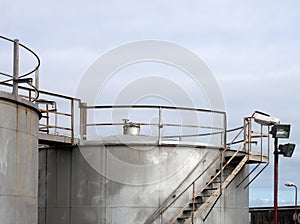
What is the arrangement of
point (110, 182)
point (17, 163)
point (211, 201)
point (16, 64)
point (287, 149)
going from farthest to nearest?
point (211, 201)
point (110, 182)
point (287, 149)
point (16, 64)
point (17, 163)

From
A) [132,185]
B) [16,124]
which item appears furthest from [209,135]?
[16,124]

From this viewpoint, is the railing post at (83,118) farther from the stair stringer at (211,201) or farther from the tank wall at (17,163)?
the tank wall at (17,163)

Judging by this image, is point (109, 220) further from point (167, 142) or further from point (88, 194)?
point (167, 142)

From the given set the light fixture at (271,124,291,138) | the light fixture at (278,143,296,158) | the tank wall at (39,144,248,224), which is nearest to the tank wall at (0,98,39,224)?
the tank wall at (39,144,248,224)

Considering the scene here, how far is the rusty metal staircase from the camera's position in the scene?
65.3 ft

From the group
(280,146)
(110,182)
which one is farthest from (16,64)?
(280,146)

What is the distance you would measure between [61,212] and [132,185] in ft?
8.06

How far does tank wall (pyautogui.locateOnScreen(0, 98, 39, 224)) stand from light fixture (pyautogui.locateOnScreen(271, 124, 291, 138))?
6.99m

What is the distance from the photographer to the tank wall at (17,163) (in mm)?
13398

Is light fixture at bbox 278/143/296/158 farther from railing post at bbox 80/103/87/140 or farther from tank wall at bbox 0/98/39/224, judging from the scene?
tank wall at bbox 0/98/39/224

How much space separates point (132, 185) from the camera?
20047 millimetres

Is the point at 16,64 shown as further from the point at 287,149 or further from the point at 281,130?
the point at 287,149

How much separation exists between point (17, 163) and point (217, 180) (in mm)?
8796

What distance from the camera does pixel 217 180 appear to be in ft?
68.8
